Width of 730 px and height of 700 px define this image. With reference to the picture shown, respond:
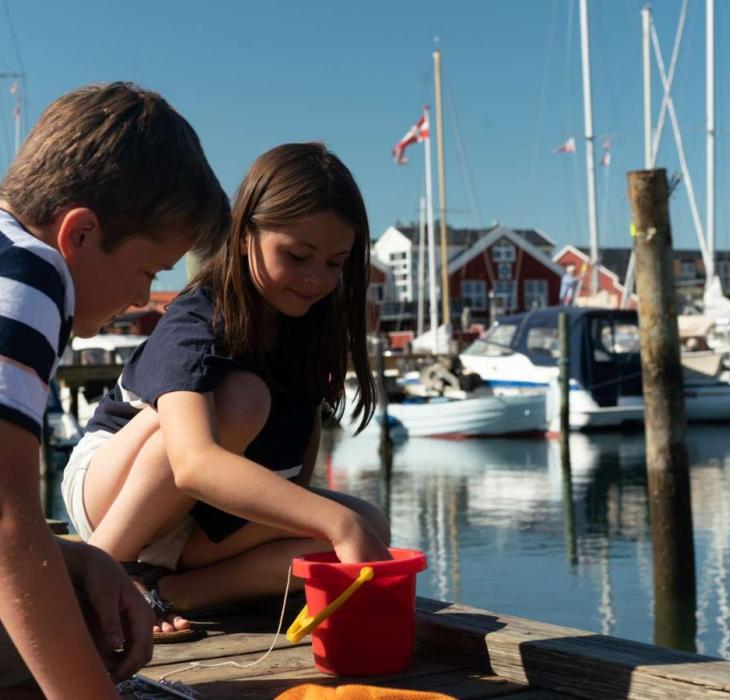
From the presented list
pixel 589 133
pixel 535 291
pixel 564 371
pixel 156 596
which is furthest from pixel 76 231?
pixel 535 291

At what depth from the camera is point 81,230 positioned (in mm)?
1867

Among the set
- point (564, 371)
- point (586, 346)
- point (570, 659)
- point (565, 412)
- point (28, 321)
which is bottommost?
point (565, 412)

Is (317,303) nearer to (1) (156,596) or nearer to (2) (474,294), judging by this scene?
(1) (156,596)

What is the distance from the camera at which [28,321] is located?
5.47 ft

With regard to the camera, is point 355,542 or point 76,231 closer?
point 76,231

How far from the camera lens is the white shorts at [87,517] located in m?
3.13

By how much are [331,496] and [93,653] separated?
138 centimetres

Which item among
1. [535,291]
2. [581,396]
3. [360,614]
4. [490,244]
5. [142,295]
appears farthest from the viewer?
[535,291]

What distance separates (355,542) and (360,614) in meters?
0.16

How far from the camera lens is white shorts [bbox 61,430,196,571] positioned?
123 inches

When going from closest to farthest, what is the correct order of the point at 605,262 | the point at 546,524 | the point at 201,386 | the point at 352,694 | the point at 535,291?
the point at 352,694 → the point at 201,386 → the point at 546,524 → the point at 535,291 → the point at 605,262

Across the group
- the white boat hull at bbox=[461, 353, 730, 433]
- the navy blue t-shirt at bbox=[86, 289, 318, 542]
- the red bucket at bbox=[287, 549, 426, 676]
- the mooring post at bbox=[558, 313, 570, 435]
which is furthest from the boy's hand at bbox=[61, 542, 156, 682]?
the white boat hull at bbox=[461, 353, 730, 433]

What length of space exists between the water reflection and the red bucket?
4.39m

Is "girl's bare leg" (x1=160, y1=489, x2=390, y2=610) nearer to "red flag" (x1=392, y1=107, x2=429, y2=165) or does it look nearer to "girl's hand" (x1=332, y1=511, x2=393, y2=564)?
"girl's hand" (x1=332, y1=511, x2=393, y2=564)
